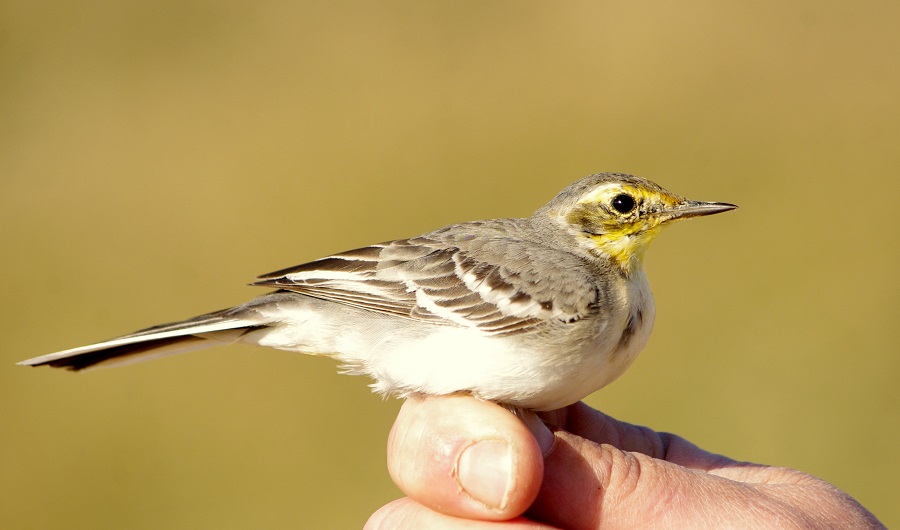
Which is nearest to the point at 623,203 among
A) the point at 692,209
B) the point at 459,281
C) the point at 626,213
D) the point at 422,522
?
the point at 626,213

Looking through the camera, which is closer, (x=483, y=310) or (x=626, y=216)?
A: (x=483, y=310)

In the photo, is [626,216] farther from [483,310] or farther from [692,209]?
[483,310]

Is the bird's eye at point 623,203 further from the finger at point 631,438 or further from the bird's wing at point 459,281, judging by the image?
the finger at point 631,438

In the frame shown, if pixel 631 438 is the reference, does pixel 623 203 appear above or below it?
above

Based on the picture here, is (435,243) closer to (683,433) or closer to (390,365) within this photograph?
(390,365)

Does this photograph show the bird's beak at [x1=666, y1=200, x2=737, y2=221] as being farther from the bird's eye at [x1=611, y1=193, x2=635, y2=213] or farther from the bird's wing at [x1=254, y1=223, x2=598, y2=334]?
the bird's wing at [x1=254, y1=223, x2=598, y2=334]

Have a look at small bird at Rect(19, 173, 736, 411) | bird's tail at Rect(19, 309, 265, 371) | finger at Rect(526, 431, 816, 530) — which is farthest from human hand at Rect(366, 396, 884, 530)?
bird's tail at Rect(19, 309, 265, 371)

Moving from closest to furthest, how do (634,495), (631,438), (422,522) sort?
(634,495), (422,522), (631,438)

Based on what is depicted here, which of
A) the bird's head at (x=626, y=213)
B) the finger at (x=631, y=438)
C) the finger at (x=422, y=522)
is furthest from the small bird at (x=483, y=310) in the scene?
the finger at (x=631, y=438)
